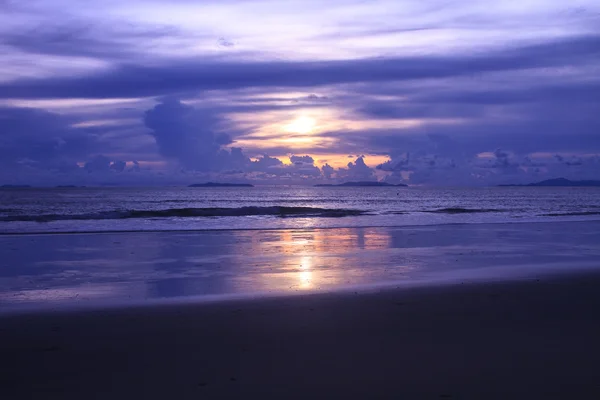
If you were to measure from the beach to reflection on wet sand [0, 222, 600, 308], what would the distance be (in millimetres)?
78

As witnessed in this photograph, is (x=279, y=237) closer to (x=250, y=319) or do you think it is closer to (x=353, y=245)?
(x=353, y=245)

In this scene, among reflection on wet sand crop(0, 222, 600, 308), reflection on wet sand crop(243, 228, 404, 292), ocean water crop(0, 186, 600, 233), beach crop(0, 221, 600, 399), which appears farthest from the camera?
ocean water crop(0, 186, 600, 233)

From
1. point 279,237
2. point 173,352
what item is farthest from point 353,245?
point 173,352

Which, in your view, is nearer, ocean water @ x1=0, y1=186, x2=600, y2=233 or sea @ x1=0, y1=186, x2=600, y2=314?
sea @ x1=0, y1=186, x2=600, y2=314

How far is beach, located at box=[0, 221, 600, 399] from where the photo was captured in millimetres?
6016

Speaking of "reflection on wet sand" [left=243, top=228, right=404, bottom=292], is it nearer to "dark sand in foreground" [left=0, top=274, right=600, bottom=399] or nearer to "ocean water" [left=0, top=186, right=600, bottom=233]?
"dark sand in foreground" [left=0, top=274, right=600, bottom=399]

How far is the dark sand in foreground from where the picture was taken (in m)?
5.89

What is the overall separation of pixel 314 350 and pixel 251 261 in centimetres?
885

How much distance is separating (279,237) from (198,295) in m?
13.1

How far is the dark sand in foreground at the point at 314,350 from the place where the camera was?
5.89 m

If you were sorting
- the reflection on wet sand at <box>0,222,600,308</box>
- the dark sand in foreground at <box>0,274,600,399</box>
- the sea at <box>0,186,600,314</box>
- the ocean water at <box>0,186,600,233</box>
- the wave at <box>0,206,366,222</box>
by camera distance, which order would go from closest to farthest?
the dark sand in foreground at <box>0,274,600,399</box>
the sea at <box>0,186,600,314</box>
the reflection on wet sand at <box>0,222,600,308</box>
the ocean water at <box>0,186,600,233</box>
the wave at <box>0,206,366,222</box>

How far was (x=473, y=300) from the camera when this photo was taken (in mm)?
10148

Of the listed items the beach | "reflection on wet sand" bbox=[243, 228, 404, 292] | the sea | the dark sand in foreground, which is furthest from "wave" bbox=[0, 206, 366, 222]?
the dark sand in foreground

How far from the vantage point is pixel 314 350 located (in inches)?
281
